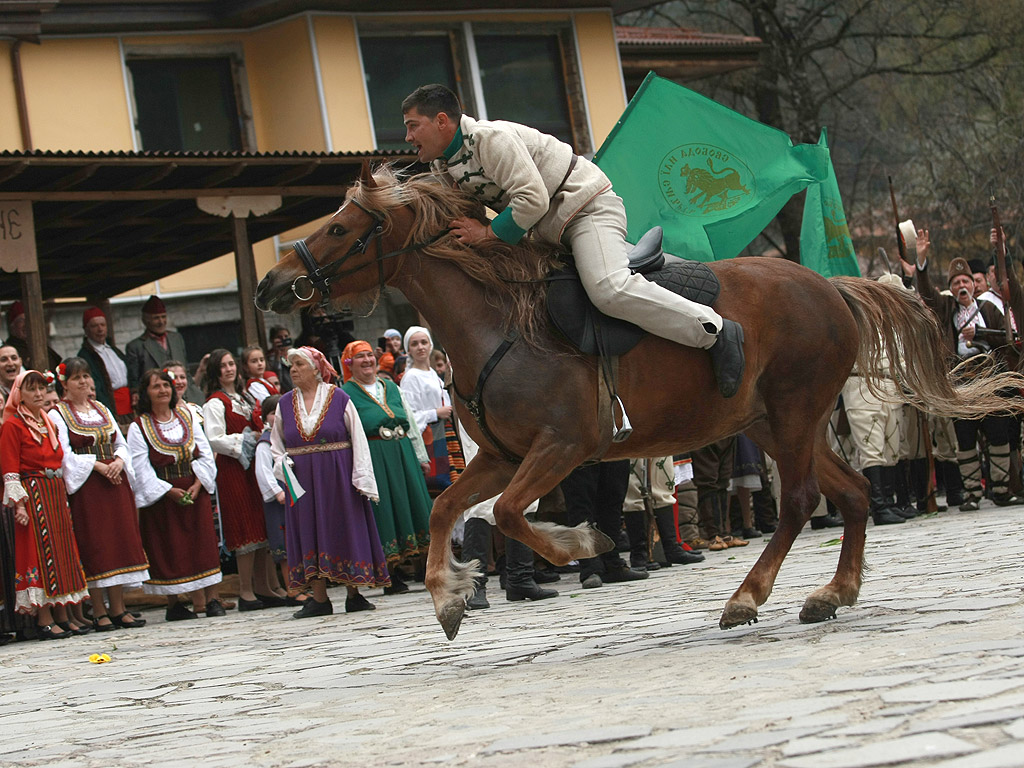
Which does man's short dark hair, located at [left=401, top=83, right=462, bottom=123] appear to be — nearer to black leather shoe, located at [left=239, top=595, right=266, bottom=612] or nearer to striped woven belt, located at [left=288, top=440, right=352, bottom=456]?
striped woven belt, located at [left=288, top=440, right=352, bottom=456]

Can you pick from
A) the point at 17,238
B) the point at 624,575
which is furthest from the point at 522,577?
the point at 17,238

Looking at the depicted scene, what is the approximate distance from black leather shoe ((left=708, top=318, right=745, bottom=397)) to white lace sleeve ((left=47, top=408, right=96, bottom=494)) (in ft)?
21.7

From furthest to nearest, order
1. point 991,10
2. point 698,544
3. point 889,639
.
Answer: point 991,10 < point 698,544 < point 889,639

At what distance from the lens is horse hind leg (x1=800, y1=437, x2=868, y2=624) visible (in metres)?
6.48

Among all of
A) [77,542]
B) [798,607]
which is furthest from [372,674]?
[77,542]

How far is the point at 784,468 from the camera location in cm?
704

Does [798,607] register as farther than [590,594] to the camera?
No

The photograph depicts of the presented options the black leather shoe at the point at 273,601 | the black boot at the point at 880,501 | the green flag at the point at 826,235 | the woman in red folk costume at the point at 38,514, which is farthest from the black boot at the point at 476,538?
the black boot at the point at 880,501

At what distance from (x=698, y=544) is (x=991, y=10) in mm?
19696

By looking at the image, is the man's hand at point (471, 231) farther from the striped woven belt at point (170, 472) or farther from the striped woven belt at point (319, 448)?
the striped woven belt at point (170, 472)

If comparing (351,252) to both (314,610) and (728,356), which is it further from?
(314,610)

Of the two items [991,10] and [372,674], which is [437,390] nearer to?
[372,674]

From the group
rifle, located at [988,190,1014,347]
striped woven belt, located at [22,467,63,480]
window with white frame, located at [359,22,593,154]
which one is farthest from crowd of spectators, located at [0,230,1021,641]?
window with white frame, located at [359,22,593,154]

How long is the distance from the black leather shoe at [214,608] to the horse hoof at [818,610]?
688 cm
